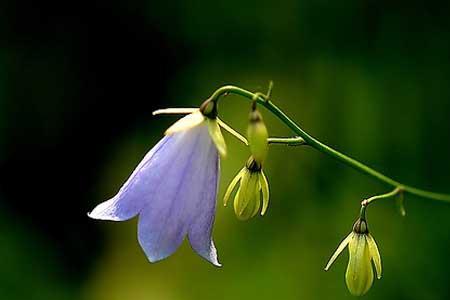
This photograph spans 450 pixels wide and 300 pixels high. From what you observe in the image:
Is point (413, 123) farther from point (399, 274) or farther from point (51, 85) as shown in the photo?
point (51, 85)

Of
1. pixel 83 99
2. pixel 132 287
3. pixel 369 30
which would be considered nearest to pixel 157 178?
pixel 132 287

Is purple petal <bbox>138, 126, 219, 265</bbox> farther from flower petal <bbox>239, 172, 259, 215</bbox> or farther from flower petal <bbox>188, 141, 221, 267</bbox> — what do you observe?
flower petal <bbox>239, 172, 259, 215</bbox>

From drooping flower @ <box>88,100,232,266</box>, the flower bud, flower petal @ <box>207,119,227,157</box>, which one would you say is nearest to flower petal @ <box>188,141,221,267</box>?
drooping flower @ <box>88,100,232,266</box>

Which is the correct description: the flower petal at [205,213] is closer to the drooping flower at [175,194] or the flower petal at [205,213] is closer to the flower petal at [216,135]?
the drooping flower at [175,194]

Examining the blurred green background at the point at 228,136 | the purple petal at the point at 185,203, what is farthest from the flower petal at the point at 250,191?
the blurred green background at the point at 228,136

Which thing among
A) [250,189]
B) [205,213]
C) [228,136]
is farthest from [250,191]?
[228,136]

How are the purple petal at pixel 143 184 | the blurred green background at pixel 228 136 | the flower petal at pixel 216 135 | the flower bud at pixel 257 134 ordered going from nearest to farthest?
the flower bud at pixel 257 134
the flower petal at pixel 216 135
the purple petal at pixel 143 184
the blurred green background at pixel 228 136
